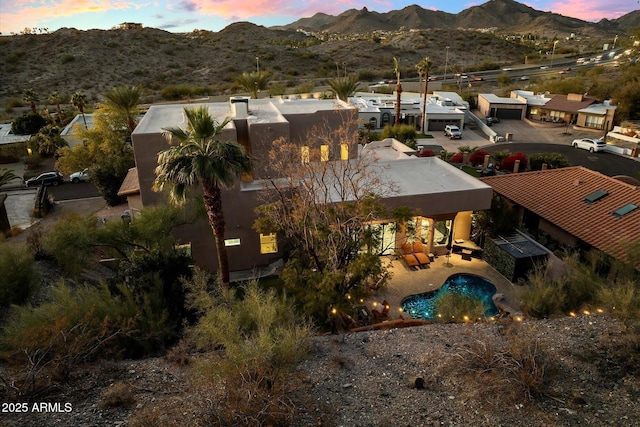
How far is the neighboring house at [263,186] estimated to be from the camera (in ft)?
65.6

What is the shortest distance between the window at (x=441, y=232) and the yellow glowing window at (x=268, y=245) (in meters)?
8.23

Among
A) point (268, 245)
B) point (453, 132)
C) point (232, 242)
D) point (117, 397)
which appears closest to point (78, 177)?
point (232, 242)

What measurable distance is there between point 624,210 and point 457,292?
9.25 meters

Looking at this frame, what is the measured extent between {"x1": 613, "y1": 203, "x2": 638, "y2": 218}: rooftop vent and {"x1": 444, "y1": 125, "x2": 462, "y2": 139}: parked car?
2988 cm

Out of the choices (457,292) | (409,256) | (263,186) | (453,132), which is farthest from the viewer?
(453,132)

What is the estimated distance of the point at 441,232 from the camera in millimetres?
22172

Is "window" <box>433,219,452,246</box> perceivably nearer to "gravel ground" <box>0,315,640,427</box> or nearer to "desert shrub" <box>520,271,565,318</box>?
"desert shrub" <box>520,271,565,318</box>

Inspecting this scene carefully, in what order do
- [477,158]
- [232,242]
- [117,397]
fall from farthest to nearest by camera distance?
1. [477,158]
2. [232,242]
3. [117,397]

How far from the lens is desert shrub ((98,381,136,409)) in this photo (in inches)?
356

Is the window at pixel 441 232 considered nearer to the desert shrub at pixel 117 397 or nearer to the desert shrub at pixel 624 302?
the desert shrub at pixel 624 302

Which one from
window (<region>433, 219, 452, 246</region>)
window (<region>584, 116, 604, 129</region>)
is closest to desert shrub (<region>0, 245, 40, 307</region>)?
window (<region>433, 219, 452, 246</region>)

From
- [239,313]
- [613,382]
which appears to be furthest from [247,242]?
[613,382]

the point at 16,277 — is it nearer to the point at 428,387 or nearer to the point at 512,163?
the point at 428,387

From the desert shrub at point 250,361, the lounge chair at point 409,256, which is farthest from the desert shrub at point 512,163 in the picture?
the desert shrub at point 250,361
